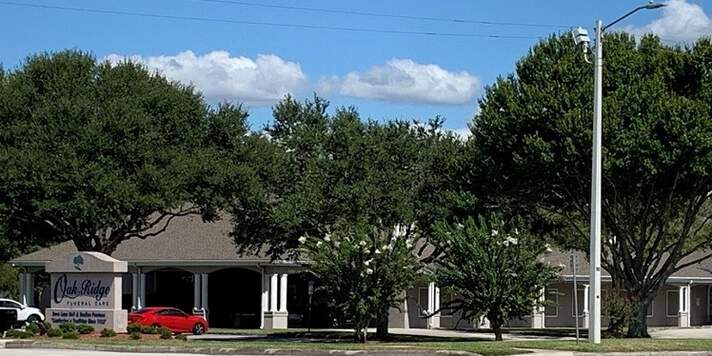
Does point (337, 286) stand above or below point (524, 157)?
below

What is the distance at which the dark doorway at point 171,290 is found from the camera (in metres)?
61.2

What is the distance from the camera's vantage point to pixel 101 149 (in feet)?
143

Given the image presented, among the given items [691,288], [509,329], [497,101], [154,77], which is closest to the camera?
[497,101]

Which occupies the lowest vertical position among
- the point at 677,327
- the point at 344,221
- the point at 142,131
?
the point at 677,327

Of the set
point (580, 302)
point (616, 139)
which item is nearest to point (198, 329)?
point (616, 139)

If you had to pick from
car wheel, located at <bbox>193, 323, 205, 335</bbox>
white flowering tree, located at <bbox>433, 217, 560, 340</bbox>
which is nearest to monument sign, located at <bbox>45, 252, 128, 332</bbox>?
white flowering tree, located at <bbox>433, 217, 560, 340</bbox>

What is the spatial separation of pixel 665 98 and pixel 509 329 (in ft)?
68.4

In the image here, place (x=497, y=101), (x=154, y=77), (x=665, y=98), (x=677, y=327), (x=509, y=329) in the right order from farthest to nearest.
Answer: (x=677, y=327) < (x=509, y=329) < (x=154, y=77) < (x=497, y=101) < (x=665, y=98)

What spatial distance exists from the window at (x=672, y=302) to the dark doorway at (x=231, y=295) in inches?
907

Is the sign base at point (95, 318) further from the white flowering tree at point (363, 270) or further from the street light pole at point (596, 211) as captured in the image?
the street light pole at point (596, 211)

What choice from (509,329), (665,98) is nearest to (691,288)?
(509,329)

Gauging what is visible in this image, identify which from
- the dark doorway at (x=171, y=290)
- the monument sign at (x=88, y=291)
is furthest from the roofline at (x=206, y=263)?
the monument sign at (x=88, y=291)

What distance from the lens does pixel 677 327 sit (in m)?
62.1

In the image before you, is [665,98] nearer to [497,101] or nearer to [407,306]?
[497,101]
